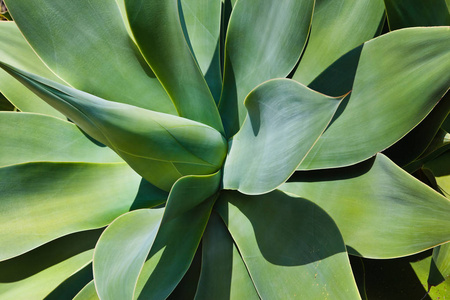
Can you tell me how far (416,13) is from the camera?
95cm

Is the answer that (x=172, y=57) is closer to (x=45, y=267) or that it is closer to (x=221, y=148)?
(x=221, y=148)

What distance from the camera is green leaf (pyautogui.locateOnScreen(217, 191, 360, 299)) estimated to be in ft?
2.68

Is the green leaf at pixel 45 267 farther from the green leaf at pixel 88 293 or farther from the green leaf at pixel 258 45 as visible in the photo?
the green leaf at pixel 258 45

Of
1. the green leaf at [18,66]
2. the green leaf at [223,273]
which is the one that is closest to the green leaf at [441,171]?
the green leaf at [223,273]

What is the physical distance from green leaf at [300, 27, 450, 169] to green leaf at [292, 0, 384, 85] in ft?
0.32

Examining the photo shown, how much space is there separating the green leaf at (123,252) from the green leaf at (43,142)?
0.92ft

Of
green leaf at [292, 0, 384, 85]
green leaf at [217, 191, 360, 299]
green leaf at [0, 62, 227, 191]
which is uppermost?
green leaf at [292, 0, 384, 85]

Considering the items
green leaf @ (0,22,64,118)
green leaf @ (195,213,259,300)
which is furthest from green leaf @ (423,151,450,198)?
green leaf @ (0,22,64,118)

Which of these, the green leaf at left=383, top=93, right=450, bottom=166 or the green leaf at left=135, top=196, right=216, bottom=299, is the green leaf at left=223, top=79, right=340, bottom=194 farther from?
the green leaf at left=383, top=93, right=450, bottom=166

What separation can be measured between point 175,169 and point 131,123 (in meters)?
0.16

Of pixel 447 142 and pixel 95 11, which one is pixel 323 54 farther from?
pixel 95 11

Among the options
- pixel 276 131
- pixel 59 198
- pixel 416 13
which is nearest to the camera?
pixel 276 131

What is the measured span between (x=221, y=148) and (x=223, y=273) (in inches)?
11.1

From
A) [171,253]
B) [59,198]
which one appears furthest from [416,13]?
[59,198]
